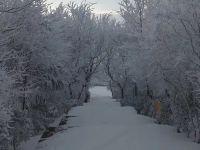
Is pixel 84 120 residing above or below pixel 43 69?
below

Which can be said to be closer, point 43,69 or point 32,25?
point 32,25

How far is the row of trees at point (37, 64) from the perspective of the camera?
1487 centimetres

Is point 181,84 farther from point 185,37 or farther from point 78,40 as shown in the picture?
point 78,40

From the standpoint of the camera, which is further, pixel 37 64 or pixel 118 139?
pixel 37 64

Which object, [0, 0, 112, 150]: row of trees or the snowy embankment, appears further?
the snowy embankment

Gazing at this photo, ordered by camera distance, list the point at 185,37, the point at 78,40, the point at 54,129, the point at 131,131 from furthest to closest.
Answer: the point at 78,40
the point at 54,129
the point at 131,131
the point at 185,37

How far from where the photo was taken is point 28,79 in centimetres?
2478

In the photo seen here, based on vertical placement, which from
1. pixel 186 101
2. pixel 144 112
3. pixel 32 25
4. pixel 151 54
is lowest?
pixel 144 112

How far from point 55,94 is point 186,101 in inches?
618

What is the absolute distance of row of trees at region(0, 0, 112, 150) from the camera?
48.8 ft

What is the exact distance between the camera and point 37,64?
24.7 meters

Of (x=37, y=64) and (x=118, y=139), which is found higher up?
(x=37, y=64)

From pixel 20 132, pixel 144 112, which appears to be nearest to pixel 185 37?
pixel 20 132

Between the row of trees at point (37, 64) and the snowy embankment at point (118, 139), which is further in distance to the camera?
the snowy embankment at point (118, 139)
